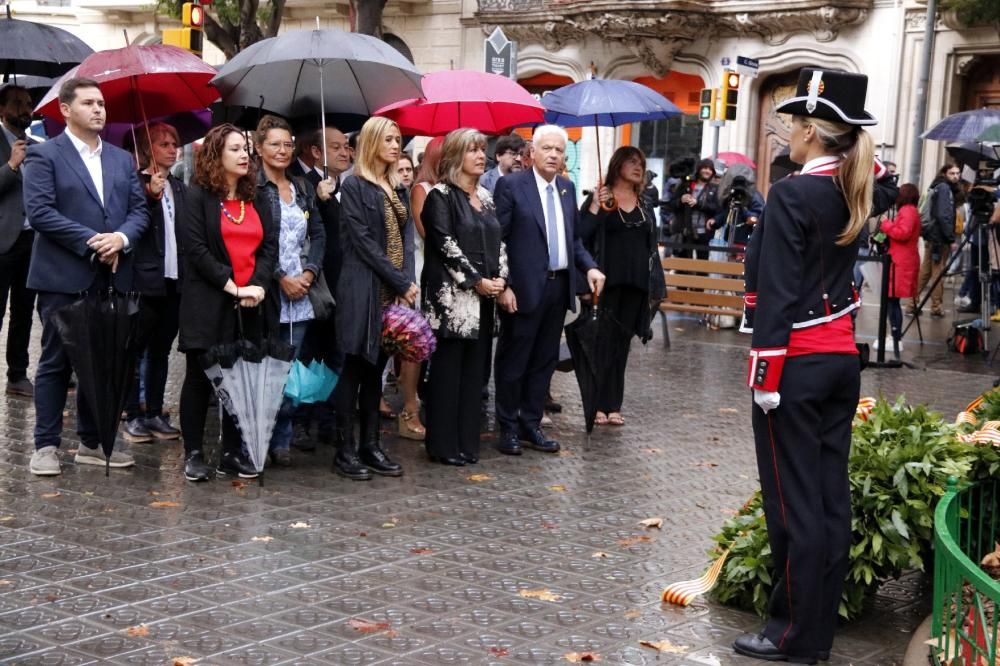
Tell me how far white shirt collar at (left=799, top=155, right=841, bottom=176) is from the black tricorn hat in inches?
5.8

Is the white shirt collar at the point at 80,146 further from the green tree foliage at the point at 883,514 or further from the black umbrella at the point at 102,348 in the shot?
the green tree foliage at the point at 883,514

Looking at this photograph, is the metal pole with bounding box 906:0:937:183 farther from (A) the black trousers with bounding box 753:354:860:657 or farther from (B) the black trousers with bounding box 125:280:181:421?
(A) the black trousers with bounding box 753:354:860:657

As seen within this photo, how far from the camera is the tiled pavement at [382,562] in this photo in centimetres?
543

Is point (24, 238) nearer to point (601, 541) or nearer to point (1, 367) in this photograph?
point (1, 367)

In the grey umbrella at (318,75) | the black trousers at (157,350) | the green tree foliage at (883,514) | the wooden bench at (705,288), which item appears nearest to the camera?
the green tree foliage at (883,514)

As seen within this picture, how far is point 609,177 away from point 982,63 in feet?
57.7

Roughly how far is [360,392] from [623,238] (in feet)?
8.46

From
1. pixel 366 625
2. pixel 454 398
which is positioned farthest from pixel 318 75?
pixel 366 625

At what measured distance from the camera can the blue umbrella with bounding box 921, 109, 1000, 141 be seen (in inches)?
649

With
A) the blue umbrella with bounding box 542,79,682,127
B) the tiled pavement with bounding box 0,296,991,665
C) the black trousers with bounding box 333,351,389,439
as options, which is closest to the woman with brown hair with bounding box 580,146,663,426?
the tiled pavement with bounding box 0,296,991,665

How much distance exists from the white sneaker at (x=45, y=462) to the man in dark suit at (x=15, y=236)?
88.6 inches

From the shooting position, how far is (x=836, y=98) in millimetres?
5316

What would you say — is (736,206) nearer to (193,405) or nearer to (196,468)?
(193,405)

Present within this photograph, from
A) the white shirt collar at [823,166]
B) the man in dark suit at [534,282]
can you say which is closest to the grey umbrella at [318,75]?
the man in dark suit at [534,282]
